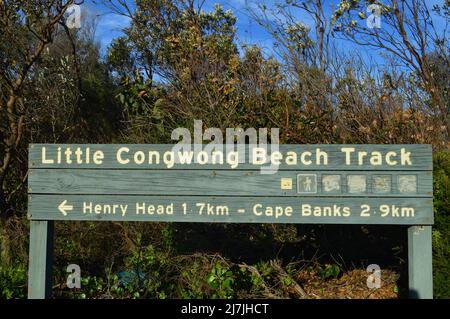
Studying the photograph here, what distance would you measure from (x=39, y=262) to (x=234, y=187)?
1806mm

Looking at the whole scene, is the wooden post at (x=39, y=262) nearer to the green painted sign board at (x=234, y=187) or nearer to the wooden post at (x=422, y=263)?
the green painted sign board at (x=234, y=187)

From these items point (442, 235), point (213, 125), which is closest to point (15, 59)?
point (213, 125)

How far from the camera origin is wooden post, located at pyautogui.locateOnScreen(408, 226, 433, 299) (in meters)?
4.39

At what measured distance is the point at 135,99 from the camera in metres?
8.38

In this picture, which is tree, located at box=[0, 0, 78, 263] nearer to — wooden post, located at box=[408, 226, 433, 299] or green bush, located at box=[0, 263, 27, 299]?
green bush, located at box=[0, 263, 27, 299]

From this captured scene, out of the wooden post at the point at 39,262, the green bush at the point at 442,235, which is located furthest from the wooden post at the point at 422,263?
the wooden post at the point at 39,262

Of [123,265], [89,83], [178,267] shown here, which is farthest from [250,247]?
[89,83]

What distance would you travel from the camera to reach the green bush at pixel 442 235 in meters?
4.84

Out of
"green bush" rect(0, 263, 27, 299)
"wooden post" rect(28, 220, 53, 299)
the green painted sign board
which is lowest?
"green bush" rect(0, 263, 27, 299)

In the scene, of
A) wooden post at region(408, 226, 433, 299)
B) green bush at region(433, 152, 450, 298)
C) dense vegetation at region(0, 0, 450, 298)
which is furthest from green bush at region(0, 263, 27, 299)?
green bush at region(433, 152, 450, 298)

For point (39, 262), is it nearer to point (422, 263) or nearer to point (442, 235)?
point (422, 263)

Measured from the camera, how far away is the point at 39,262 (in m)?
4.65

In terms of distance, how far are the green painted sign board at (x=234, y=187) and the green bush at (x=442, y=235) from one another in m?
0.52

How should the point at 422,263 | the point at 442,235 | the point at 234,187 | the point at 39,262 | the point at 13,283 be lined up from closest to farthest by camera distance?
the point at 422,263 < the point at 234,187 < the point at 39,262 < the point at 442,235 < the point at 13,283
